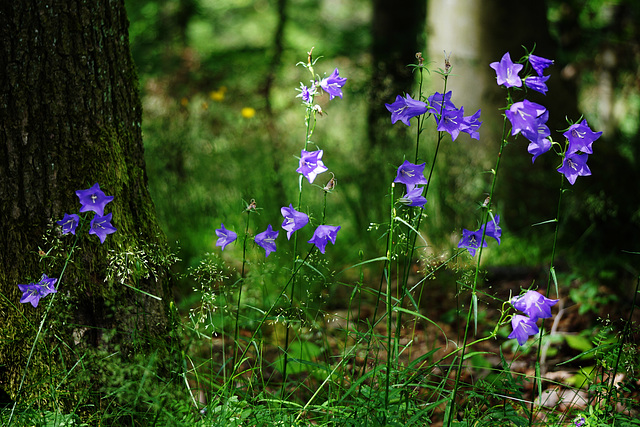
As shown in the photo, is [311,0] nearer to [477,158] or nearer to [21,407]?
[477,158]

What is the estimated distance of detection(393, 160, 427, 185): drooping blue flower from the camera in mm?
1359

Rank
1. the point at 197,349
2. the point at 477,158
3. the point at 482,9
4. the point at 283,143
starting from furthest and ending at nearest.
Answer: the point at 283,143 → the point at 482,9 → the point at 477,158 → the point at 197,349

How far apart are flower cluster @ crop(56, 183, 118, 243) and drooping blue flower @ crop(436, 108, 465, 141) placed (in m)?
0.87

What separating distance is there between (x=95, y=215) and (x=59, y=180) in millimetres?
243

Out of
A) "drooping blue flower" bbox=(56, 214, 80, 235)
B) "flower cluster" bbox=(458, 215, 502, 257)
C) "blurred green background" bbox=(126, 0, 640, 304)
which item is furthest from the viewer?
"blurred green background" bbox=(126, 0, 640, 304)

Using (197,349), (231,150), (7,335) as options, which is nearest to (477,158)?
(231,150)

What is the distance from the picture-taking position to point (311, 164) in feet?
4.42

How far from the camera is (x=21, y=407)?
4.96 feet

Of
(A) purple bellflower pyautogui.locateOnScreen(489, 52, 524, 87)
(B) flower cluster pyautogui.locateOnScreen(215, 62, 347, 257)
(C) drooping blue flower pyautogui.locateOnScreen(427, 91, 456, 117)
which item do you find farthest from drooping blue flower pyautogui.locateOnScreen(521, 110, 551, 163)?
(B) flower cluster pyautogui.locateOnScreen(215, 62, 347, 257)

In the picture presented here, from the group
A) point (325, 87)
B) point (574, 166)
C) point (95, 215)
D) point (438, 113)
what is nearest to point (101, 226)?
point (95, 215)

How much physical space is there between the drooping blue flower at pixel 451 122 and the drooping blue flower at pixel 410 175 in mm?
109

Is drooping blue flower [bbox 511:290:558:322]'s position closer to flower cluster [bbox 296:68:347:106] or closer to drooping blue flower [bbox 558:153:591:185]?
drooping blue flower [bbox 558:153:591:185]

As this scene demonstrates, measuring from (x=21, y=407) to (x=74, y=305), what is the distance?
1.01 feet

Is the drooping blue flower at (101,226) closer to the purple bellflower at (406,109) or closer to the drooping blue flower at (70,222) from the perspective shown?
the drooping blue flower at (70,222)
